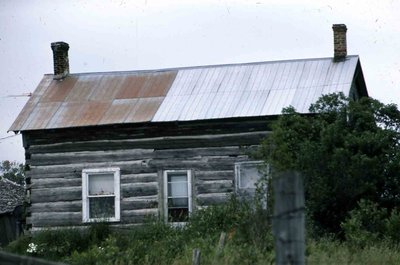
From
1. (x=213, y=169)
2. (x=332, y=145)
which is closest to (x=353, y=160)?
(x=332, y=145)

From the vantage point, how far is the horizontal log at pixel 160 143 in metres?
23.7

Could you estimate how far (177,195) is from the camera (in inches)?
945

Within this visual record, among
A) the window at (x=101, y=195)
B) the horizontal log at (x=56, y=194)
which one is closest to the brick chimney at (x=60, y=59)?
the horizontal log at (x=56, y=194)

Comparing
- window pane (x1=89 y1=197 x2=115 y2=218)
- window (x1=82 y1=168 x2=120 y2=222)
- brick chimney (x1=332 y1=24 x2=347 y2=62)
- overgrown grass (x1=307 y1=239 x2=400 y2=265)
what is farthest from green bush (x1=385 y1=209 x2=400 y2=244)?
window pane (x1=89 y1=197 x2=115 y2=218)

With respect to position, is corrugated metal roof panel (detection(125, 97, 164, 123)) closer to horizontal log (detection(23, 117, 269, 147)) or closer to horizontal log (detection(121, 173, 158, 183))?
horizontal log (detection(23, 117, 269, 147))

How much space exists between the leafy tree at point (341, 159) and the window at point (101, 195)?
514 cm

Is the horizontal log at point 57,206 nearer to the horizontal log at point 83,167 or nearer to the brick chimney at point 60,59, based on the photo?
the horizontal log at point 83,167

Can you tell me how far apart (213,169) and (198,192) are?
27.1 inches

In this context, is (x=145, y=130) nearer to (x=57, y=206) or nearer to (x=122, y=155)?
(x=122, y=155)

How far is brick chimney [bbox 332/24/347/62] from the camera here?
25.5m

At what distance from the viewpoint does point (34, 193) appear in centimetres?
2525

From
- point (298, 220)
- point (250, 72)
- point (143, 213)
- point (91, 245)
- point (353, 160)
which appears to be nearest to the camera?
point (298, 220)

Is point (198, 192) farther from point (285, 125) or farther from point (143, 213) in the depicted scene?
point (285, 125)

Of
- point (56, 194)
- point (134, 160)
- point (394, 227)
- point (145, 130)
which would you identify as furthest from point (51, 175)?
point (394, 227)
